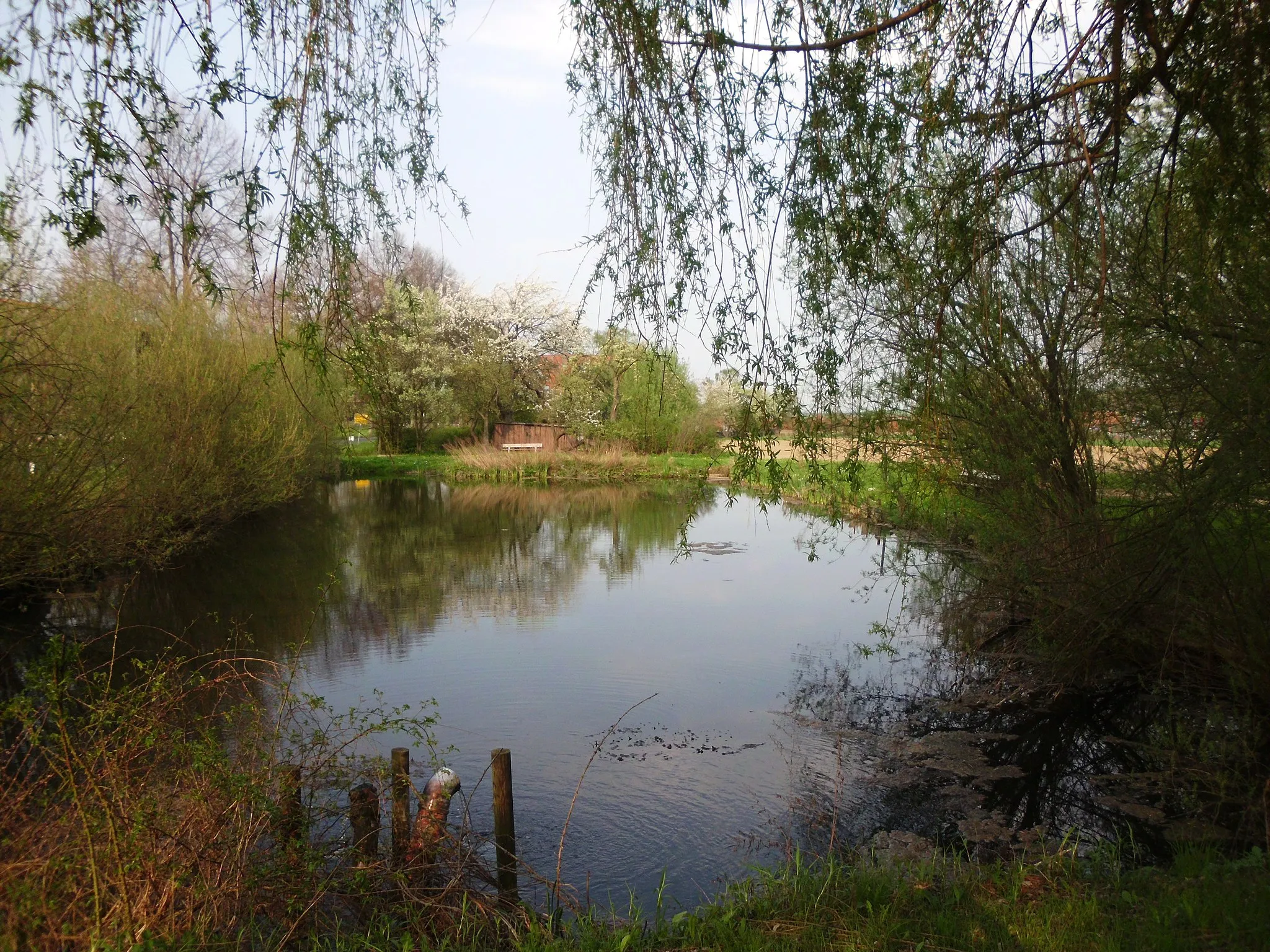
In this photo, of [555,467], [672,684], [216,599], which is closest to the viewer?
[672,684]

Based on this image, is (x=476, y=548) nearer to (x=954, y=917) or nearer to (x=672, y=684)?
(x=672, y=684)

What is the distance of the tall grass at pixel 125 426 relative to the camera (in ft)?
23.9

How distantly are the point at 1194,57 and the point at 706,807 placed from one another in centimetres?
470

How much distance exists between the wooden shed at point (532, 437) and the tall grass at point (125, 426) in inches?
580

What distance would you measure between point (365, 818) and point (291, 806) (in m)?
0.43

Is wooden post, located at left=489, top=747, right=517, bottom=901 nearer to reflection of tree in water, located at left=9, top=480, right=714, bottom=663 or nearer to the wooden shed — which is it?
reflection of tree in water, located at left=9, top=480, right=714, bottom=663

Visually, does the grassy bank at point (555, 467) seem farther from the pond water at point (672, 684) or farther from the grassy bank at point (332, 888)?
the grassy bank at point (332, 888)

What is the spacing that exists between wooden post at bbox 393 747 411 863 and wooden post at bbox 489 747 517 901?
423 mm

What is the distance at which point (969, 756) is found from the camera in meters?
6.39

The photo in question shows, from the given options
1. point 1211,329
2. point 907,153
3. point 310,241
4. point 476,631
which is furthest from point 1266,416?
point 476,631

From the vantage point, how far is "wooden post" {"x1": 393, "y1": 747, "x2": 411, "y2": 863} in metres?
4.24

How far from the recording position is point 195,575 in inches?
490

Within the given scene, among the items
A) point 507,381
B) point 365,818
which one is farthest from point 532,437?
point 365,818

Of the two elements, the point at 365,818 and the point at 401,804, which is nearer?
the point at 365,818
